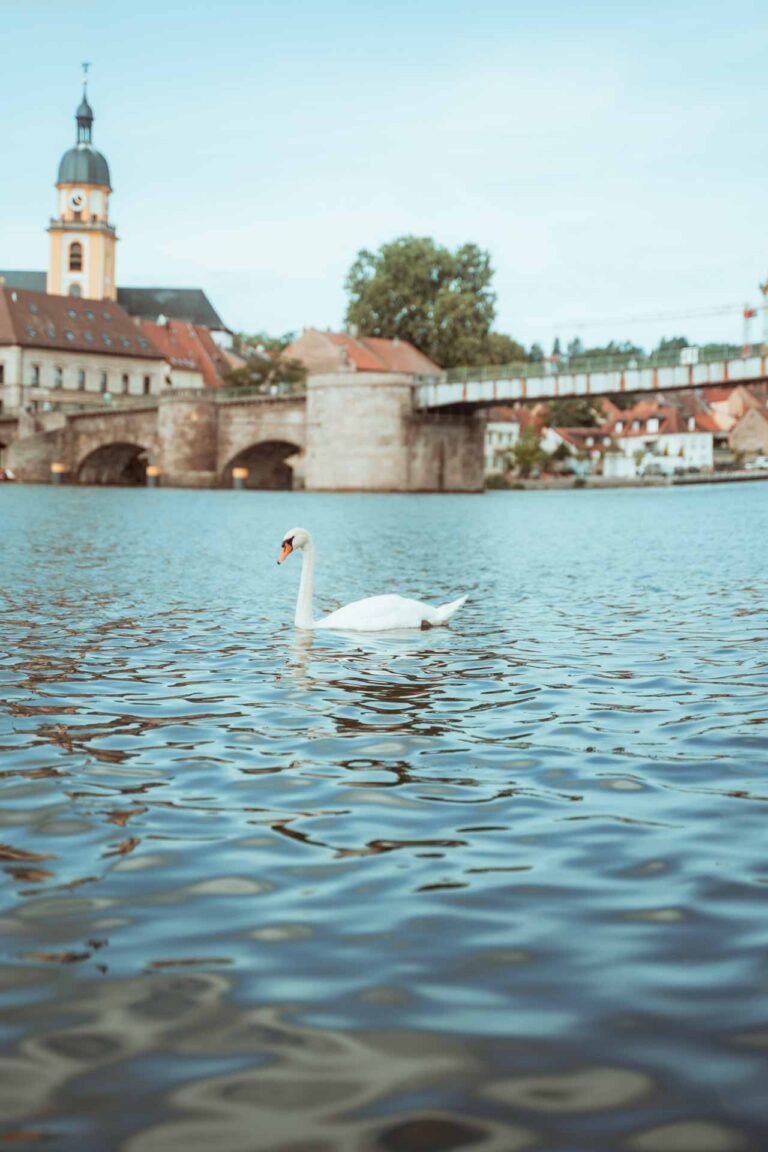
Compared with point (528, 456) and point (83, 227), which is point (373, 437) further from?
point (83, 227)

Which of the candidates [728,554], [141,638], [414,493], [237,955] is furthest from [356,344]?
[237,955]

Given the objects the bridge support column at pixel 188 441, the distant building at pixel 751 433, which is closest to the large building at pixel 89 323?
the bridge support column at pixel 188 441

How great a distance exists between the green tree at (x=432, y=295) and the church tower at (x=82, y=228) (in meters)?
31.2

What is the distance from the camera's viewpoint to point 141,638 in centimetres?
1132

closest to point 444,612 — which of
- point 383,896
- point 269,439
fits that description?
point 383,896

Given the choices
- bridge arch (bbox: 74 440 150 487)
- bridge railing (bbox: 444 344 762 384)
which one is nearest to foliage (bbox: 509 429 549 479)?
bridge arch (bbox: 74 440 150 487)

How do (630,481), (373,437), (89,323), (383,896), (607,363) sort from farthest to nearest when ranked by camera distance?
1. (630,481)
2. (89,323)
3. (373,437)
4. (607,363)
5. (383,896)

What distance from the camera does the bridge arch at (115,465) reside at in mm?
91625

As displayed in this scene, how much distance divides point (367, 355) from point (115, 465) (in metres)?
18.5

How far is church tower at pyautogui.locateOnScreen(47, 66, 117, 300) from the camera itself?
122500 mm

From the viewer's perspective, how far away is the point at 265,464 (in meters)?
90.4

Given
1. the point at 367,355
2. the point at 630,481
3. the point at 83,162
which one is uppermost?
the point at 83,162

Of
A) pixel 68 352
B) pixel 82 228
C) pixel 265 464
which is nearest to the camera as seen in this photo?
pixel 265 464

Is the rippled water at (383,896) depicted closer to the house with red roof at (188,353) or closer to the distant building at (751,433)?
the house with red roof at (188,353)
